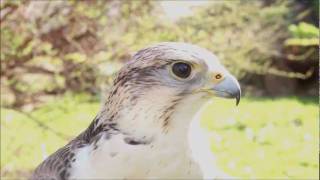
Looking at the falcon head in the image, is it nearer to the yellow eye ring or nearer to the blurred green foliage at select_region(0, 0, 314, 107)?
the yellow eye ring

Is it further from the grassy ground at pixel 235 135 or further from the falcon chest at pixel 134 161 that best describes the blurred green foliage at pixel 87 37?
the falcon chest at pixel 134 161

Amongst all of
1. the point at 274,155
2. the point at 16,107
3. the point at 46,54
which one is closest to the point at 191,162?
the point at 46,54

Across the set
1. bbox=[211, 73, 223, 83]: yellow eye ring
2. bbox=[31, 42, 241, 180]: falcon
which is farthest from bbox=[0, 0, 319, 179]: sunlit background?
bbox=[211, 73, 223, 83]: yellow eye ring

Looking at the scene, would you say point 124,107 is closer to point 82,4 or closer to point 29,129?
point 82,4

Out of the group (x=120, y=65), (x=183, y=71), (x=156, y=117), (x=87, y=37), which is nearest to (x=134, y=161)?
(x=156, y=117)

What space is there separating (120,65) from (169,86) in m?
2.72

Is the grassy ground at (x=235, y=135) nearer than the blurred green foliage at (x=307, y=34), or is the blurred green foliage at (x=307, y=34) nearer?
the grassy ground at (x=235, y=135)

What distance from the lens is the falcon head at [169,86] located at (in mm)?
1559

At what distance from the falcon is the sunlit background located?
2.15m

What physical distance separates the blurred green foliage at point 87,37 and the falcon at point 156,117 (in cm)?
238

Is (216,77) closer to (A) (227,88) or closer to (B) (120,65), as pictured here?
(A) (227,88)

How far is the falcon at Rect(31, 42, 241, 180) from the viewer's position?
5.04ft

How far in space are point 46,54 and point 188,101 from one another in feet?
9.71

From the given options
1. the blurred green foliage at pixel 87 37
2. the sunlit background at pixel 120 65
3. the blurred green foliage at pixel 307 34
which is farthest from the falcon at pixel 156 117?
the blurred green foliage at pixel 307 34
